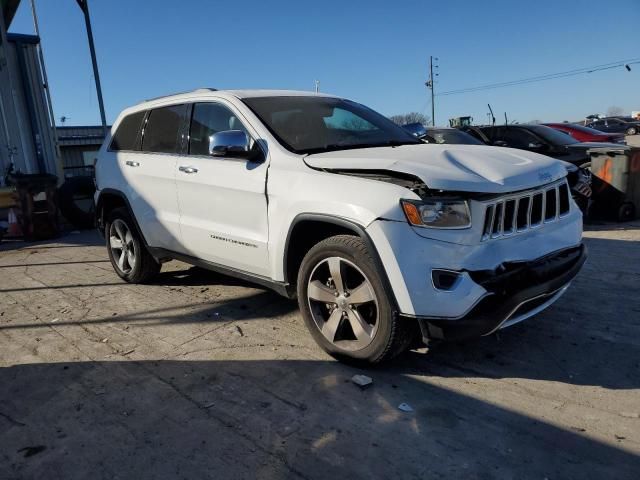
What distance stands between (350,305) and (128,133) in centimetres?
345

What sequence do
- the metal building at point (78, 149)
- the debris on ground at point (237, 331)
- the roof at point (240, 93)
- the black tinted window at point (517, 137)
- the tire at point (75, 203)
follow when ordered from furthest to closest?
the metal building at point (78, 149)
the tire at point (75, 203)
the black tinted window at point (517, 137)
the roof at point (240, 93)
the debris on ground at point (237, 331)

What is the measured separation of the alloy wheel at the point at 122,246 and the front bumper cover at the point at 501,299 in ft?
12.0

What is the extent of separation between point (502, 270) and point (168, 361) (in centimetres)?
232

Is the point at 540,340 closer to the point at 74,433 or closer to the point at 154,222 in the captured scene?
the point at 74,433

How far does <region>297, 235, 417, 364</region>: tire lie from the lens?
119 inches

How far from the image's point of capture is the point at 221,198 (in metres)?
4.04

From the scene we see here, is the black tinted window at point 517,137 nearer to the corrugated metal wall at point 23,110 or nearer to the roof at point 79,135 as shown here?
the corrugated metal wall at point 23,110

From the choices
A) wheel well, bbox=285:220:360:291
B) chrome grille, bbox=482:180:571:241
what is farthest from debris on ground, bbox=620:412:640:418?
wheel well, bbox=285:220:360:291

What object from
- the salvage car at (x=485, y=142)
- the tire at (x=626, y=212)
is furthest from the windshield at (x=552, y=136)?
the tire at (x=626, y=212)

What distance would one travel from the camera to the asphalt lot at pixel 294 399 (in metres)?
2.45

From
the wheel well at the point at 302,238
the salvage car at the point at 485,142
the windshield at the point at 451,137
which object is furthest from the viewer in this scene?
the windshield at the point at 451,137

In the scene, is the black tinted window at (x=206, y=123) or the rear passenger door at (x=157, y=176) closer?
the black tinted window at (x=206, y=123)

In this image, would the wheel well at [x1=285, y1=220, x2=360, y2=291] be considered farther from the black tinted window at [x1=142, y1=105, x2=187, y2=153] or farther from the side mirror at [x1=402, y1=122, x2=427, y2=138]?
the side mirror at [x1=402, y1=122, x2=427, y2=138]

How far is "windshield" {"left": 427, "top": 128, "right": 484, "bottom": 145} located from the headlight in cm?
693
